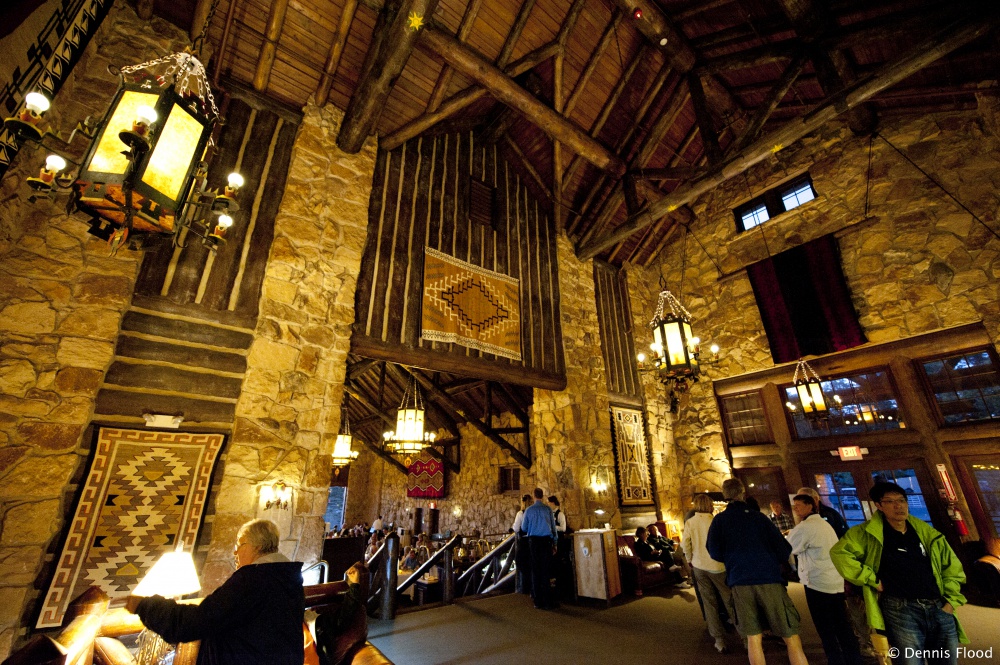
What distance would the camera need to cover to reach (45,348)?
327 cm

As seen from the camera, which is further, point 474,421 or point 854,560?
point 474,421

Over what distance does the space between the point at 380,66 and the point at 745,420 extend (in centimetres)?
973

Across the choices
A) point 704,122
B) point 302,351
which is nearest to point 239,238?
point 302,351

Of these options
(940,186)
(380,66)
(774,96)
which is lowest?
(940,186)

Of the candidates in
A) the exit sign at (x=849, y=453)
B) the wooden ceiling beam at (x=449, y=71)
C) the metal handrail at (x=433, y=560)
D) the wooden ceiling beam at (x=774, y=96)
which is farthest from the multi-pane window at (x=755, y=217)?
the metal handrail at (x=433, y=560)

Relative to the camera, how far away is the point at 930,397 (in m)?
6.82

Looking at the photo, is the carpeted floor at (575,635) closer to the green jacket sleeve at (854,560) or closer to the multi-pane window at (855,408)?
the green jacket sleeve at (854,560)

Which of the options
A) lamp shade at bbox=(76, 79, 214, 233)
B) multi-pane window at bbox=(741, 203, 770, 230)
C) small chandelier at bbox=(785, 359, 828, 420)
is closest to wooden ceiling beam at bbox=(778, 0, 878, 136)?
multi-pane window at bbox=(741, 203, 770, 230)

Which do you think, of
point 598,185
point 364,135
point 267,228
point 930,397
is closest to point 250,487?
point 267,228

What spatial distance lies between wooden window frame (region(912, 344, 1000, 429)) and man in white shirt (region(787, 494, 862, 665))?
587cm

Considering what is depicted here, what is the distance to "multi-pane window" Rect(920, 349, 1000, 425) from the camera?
20.6 ft

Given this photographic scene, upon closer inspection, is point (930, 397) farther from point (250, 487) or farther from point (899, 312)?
point (250, 487)

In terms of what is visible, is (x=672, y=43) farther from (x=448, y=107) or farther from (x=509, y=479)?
(x=509, y=479)

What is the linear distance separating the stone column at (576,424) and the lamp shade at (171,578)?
5688mm
